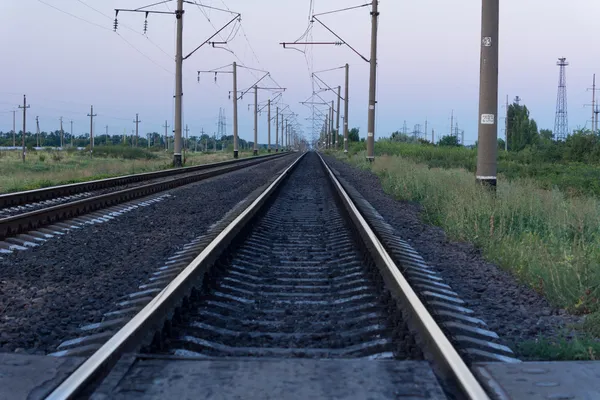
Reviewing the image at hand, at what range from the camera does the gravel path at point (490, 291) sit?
4945 millimetres

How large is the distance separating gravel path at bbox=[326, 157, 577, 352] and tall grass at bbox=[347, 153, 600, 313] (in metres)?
0.16

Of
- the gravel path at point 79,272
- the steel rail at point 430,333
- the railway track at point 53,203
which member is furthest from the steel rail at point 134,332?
the railway track at point 53,203

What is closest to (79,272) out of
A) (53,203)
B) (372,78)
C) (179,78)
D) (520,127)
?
(53,203)

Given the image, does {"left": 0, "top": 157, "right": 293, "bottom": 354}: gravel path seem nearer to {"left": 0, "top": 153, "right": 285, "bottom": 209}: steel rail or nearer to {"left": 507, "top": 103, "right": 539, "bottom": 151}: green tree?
{"left": 0, "top": 153, "right": 285, "bottom": 209}: steel rail

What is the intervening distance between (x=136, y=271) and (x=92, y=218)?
482cm

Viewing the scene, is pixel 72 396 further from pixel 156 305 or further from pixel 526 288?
pixel 526 288

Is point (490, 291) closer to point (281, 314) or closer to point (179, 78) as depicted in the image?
point (281, 314)

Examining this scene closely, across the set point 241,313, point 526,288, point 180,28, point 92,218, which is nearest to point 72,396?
point 241,313

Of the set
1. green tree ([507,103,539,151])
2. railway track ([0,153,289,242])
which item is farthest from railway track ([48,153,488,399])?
green tree ([507,103,539,151])

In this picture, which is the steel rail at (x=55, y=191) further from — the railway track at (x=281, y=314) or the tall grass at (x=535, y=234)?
the tall grass at (x=535, y=234)

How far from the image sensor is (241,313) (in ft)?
16.7

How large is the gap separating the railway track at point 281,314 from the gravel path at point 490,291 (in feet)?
2.36

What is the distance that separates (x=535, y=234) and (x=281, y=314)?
15.9 ft

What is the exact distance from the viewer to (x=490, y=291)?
6223 millimetres
